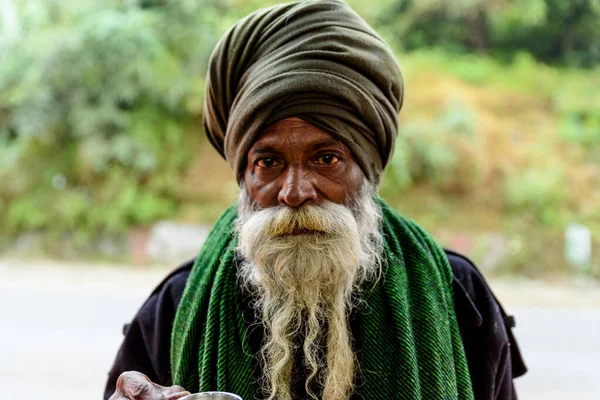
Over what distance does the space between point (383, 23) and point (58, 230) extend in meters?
6.36

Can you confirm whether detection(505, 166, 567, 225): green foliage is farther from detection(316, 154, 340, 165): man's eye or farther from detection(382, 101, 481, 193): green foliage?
detection(316, 154, 340, 165): man's eye

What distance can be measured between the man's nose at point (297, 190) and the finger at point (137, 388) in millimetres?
553

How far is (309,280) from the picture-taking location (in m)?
1.52

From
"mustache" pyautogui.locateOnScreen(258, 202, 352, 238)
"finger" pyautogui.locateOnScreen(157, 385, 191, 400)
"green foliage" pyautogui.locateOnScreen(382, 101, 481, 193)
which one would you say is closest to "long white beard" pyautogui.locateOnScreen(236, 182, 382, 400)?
"mustache" pyautogui.locateOnScreen(258, 202, 352, 238)

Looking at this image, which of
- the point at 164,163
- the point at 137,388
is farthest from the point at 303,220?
the point at 164,163

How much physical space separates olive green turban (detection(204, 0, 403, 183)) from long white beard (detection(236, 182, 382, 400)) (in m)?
0.16

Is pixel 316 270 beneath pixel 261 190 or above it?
beneath

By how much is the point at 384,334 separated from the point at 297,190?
1.34ft

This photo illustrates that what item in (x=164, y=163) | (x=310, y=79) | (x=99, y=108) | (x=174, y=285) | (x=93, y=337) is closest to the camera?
(x=310, y=79)

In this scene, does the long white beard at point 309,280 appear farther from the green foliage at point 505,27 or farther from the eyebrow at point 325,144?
the green foliage at point 505,27

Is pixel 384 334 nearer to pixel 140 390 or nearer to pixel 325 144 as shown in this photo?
pixel 325 144

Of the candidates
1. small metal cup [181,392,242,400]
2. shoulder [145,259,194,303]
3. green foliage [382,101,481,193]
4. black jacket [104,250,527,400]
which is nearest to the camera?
small metal cup [181,392,242,400]

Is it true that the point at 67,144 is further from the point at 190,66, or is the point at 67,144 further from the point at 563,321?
the point at 563,321

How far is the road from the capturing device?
4.11 meters
